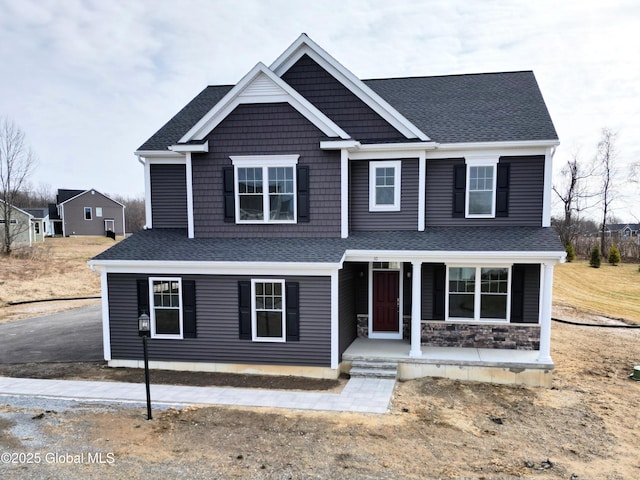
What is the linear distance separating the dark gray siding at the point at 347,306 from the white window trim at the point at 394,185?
185cm

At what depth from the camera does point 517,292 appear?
36.8 ft

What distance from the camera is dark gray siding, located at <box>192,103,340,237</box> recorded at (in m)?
11.1

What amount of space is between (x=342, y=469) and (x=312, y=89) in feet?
32.2

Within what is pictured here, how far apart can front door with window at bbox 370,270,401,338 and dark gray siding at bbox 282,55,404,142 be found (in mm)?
4031

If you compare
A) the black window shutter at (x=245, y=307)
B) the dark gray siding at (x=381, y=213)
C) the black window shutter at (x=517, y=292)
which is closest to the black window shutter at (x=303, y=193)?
the dark gray siding at (x=381, y=213)

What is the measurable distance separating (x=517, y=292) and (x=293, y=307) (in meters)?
6.12

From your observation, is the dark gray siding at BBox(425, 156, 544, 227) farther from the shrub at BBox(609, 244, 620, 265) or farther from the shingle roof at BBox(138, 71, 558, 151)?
the shrub at BBox(609, 244, 620, 265)

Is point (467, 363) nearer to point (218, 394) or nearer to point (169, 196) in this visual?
point (218, 394)

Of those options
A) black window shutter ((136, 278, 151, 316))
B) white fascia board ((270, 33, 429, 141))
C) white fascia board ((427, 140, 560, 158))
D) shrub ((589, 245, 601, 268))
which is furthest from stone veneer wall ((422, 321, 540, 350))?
shrub ((589, 245, 601, 268))

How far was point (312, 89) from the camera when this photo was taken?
12.0m

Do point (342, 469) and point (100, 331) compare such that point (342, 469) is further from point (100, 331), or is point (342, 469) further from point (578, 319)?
point (578, 319)

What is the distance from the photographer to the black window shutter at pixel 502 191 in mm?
11305

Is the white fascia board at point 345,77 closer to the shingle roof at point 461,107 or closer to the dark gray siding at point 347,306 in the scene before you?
the shingle roof at point 461,107

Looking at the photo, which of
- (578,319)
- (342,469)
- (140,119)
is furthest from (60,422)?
(140,119)
